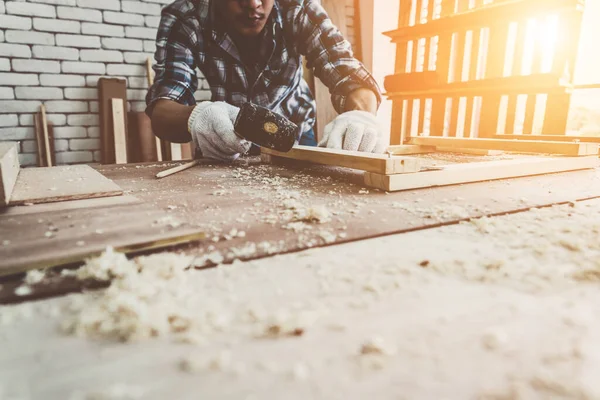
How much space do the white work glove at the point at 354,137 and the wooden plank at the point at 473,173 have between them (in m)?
0.38

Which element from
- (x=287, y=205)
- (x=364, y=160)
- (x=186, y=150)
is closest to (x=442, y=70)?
(x=186, y=150)

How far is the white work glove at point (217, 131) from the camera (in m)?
1.42

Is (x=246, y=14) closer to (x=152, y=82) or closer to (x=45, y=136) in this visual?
(x=152, y=82)

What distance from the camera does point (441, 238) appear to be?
26.6 inches

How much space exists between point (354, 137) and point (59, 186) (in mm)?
942

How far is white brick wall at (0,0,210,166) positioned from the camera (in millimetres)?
3088

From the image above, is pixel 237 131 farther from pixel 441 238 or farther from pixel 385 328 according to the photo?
pixel 385 328

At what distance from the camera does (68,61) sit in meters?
3.24

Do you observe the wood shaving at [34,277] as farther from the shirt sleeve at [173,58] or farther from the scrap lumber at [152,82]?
the scrap lumber at [152,82]

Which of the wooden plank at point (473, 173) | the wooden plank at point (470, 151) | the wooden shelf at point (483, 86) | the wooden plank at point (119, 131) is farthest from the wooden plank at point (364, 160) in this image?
the wooden plank at point (119, 131)

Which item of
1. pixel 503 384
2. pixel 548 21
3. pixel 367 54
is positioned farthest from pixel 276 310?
pixel 367 54

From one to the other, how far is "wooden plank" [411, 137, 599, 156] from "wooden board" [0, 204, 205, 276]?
146cm

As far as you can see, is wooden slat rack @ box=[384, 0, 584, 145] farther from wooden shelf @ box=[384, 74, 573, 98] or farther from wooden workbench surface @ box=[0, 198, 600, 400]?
wooden workbench surface @ box=[0, 198, 600, 400]

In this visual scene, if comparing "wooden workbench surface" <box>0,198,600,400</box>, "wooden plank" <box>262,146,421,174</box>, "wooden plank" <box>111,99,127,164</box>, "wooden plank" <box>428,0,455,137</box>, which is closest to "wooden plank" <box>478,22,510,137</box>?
"wooden plank" <box>428,0,455,137</box>
